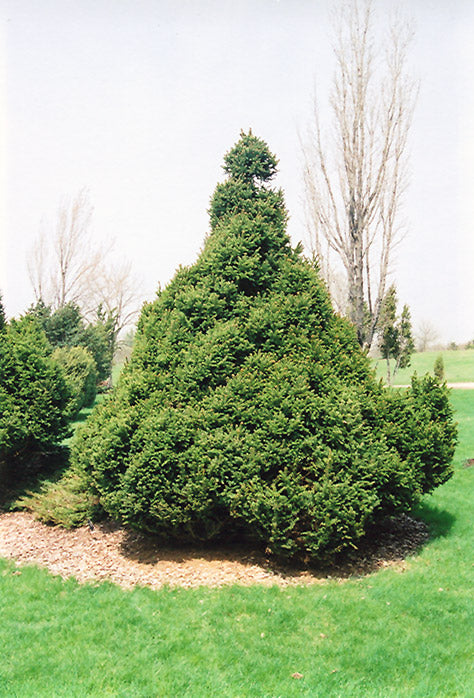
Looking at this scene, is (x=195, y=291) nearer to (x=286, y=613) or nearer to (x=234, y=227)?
(x=234, y=227)

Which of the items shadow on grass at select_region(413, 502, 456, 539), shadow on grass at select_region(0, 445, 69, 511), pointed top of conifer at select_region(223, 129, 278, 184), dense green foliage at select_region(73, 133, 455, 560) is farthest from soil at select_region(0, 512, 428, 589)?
pointed top of conifer at select_region(223, 129, 278, 184)

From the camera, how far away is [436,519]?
21.3 feet

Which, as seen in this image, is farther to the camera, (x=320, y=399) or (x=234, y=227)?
(x=234, y=227)

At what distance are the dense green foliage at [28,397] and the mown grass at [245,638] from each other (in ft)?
10.0

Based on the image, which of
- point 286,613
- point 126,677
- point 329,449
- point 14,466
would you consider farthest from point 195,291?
point 14,466

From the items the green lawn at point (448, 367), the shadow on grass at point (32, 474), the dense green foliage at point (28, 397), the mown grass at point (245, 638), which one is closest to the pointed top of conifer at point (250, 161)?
the dense green foliage at point (28, 397)

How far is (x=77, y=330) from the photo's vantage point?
802 inches

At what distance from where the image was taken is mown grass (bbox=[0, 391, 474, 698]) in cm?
343

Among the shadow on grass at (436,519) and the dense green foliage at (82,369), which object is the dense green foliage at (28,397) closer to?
the shadow on grass at (436,519)

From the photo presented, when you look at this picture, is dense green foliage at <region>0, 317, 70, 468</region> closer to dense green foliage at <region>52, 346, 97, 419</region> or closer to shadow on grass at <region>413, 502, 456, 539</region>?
shadow on grass at <region>413, 502, 456, 539</region>

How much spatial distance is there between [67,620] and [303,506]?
7.49 feet

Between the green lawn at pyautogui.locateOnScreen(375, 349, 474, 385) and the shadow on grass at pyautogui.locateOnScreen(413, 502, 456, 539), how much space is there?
24636 millimetres

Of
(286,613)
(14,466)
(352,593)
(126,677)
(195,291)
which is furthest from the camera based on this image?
(14,466)

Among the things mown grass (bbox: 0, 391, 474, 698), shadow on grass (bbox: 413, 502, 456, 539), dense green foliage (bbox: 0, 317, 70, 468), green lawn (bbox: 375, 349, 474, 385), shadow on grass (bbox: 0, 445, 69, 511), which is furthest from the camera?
green lawn (bbox: 375, 349, 474, 385)
